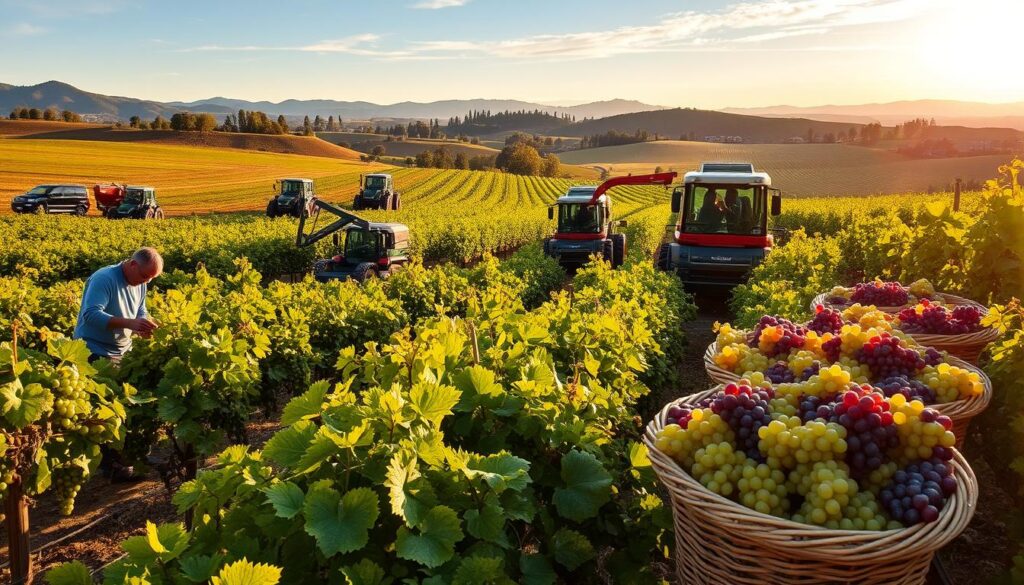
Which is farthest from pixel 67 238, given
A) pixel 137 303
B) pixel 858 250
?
pixel 858 250

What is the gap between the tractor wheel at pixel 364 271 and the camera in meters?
14.1

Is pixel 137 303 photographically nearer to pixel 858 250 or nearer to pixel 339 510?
pixel 339 510

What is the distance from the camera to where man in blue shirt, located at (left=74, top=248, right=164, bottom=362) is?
217 inches

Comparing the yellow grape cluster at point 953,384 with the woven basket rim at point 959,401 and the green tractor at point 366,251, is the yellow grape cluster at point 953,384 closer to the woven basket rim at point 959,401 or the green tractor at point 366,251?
the woven basket rim at point 959,401

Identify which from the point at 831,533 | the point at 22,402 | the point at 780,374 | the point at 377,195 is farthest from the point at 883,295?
the point at 377,195

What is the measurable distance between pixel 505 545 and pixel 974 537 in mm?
4392

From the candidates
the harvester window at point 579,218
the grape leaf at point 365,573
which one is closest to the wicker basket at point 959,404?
the grape leaf at point 365,573

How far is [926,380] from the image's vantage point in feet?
10.7

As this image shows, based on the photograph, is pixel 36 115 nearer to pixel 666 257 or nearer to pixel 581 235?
pixel 581 235

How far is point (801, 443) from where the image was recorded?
2.26m

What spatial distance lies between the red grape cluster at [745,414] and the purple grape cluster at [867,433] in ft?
0.93

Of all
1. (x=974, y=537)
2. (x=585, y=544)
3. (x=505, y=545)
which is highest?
(x=505, y=545)

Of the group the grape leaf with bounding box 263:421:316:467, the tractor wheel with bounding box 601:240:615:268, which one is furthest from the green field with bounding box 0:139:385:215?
the grape leaf with bounding box 263:421:316:467

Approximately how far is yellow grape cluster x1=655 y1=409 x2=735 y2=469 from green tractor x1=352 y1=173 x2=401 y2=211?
1259 inches
